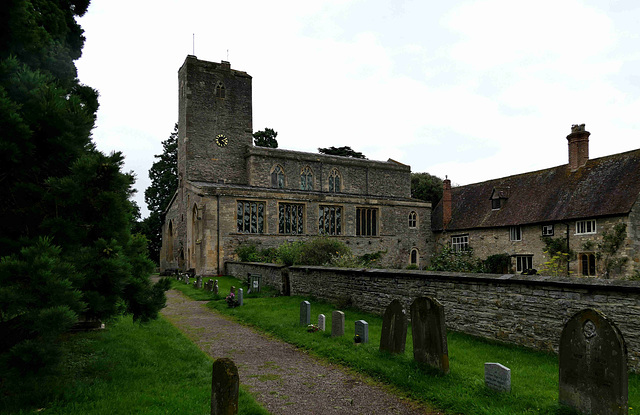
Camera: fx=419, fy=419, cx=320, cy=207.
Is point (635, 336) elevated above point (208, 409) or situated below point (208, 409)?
above

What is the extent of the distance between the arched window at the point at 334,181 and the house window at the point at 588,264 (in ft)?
66.0

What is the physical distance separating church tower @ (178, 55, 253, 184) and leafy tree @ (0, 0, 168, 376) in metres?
27.6

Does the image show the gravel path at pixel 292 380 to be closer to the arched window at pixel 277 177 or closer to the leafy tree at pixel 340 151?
the arched window at pixel 277 177

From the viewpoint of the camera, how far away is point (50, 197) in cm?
538

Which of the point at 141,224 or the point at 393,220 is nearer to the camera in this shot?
the point at 393,220

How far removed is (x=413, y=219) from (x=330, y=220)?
27.0ft

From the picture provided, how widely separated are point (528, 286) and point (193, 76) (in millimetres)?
31564

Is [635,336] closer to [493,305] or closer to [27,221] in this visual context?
[493,305]

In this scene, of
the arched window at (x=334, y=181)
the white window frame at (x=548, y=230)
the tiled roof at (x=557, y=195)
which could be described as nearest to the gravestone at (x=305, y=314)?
the tiled roof at (x=557, y=195)

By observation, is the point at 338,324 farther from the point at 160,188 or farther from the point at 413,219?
the point at 160,188

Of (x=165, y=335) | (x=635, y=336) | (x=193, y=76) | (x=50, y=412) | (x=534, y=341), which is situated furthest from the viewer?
(x=193, y=76)

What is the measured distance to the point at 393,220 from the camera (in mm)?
35062

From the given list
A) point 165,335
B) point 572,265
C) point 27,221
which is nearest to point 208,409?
point 27,221

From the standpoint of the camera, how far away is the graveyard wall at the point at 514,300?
6762 mm
